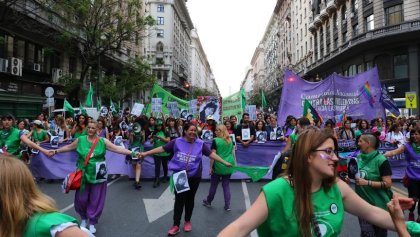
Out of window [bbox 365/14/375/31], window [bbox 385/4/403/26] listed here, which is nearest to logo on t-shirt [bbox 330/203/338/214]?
window [bbox 385/4/403/26]

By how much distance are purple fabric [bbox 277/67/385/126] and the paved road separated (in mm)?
2788

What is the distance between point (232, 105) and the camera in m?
15.4

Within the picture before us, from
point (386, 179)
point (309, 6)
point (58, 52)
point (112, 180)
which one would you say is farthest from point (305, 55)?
point (386, 179)

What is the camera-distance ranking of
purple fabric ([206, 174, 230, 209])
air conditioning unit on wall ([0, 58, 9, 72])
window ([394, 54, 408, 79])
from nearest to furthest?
purple fabric ([206, 174, 230, 209])
air conditioning unit on wall ([0, 58, 9, 72])
window ([394, 54, 408, 79])

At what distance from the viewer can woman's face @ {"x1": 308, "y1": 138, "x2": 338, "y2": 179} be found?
227cm

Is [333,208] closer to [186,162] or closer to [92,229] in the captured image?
[186,162]

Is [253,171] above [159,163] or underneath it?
above

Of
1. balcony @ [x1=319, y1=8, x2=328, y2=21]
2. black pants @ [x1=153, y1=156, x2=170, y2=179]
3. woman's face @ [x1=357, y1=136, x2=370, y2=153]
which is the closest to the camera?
woman's face @ [x1=357, y1=136, x2=370, y2=153]

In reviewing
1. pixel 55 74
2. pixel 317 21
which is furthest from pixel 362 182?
pixel 317 21

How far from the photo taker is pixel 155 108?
17.2 m

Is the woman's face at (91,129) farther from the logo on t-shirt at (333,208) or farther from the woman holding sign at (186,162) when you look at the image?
the logo on t-shirt at (333,208)

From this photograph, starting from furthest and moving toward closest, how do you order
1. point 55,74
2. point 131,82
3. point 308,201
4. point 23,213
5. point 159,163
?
1. point 55,74
2. point 131,82
3. point 159,163
4. point 308,201
5. point 23,213

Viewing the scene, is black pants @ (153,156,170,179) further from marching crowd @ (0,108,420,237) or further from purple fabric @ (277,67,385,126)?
purple fabric @ (277,67,385,126)

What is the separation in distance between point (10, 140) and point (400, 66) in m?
33.6
